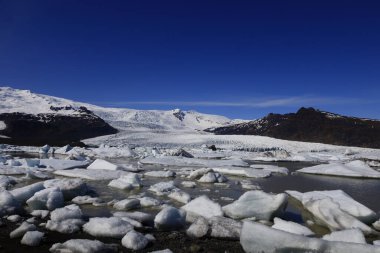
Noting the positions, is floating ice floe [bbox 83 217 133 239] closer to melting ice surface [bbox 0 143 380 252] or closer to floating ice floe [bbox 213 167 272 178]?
melting ice surface [bbox 0 143 380 252]

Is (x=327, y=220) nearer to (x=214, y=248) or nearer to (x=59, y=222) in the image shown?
(x=214, y=248)

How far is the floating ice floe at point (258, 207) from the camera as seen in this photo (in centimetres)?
515

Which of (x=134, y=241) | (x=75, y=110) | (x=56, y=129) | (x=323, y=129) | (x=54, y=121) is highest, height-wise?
(x=75, y=110)

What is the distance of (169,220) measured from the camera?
461 cm

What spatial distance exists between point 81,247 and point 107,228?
25.4 inches

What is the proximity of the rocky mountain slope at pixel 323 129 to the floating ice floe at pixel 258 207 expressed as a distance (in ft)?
92.7

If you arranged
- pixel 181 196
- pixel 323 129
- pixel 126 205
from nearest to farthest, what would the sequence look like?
1. pixel 126 205
2. pixel 181 196
3. pixel 323 129

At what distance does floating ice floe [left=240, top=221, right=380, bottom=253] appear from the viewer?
3.23 meters

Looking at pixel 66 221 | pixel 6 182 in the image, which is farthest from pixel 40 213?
pixel 6 182

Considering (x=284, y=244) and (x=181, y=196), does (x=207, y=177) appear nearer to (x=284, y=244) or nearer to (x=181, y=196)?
(x=181, y=196)

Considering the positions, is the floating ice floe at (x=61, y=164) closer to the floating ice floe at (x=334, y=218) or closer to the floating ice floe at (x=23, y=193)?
the floating ice floe at (x=23, y=193)

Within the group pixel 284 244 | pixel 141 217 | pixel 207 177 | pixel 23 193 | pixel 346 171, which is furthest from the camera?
pixel 346 171

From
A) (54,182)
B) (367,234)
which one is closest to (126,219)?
(54,182)

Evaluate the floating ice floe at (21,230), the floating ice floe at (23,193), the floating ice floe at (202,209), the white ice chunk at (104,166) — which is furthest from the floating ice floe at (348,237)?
the white ice chunk at (104,166)
